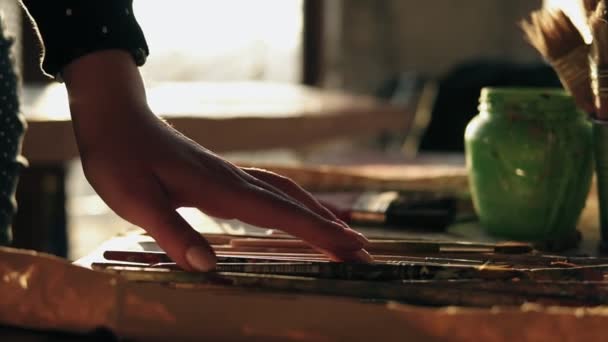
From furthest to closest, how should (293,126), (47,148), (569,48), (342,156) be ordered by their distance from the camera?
(342,156) → (293,126) → (47,148) → (569,48)

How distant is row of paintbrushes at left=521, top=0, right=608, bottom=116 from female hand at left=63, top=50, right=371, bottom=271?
282mm

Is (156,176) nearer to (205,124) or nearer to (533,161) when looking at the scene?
(533,161)

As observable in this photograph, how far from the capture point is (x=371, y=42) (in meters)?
3.57

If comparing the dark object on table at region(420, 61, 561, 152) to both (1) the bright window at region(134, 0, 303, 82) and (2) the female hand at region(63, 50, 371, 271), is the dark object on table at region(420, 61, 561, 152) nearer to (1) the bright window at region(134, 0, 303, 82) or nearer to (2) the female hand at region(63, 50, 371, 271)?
(1) the bright window at region(134, 0, 303, 82)

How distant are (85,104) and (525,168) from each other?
43 cm

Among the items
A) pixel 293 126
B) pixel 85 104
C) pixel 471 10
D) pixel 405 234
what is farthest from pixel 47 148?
pixel 471 10

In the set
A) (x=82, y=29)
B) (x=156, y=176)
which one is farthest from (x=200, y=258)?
(x=82, y=29)

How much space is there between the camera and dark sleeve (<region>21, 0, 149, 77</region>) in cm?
56

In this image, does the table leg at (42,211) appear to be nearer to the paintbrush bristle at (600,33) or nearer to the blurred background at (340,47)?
the blurred background at (340,47)

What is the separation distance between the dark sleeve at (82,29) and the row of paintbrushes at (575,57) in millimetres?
365

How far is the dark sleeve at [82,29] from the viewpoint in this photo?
561 mm

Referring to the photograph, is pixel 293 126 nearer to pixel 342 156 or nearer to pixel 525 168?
pixel 342 156

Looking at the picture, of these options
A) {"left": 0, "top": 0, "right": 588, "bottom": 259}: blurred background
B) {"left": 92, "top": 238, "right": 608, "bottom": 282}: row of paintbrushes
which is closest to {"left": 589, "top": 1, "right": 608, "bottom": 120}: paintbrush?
{"left": 92, "top": 238, "right": 608, "bottom": 282}: row of paintbrushes

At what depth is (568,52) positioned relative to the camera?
0.75m
